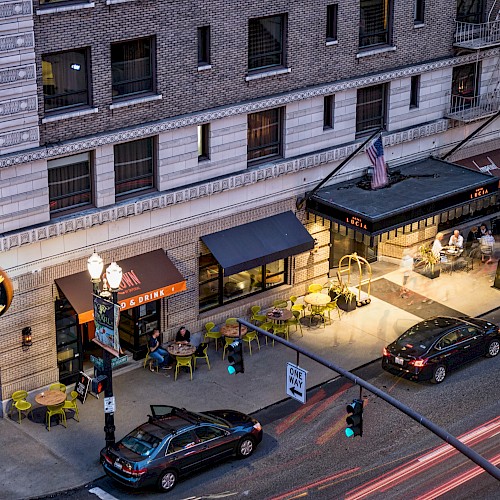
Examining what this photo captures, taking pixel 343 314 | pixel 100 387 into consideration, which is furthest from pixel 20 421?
pixel 343 314

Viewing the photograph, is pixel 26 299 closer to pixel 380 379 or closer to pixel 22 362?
pixel 22 362

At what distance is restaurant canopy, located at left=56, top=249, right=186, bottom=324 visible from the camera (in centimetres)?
3669

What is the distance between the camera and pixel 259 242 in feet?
138

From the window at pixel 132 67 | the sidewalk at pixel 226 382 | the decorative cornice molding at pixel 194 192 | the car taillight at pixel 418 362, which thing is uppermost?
the window at pixel 132 67

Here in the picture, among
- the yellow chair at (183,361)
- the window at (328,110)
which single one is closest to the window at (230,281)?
the yellow chair at (183,361)

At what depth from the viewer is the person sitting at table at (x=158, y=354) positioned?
39.6m

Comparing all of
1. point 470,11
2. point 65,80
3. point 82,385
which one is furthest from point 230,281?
point 470,11

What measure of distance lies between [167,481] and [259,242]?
38.8 feet

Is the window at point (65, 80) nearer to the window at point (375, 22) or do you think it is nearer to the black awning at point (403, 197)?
the black awning at point (403, 197)

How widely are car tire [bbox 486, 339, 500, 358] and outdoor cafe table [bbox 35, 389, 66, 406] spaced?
47.7 feet

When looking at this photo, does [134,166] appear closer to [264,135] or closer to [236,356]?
[264,135]

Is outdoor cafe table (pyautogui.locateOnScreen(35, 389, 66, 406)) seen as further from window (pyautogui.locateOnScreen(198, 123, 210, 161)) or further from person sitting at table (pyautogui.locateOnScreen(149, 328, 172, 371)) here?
window (pyautogui.locateOnScreen(198, 123, 210, 161))

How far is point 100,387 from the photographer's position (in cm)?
3309

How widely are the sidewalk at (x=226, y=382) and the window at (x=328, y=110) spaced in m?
7.12
